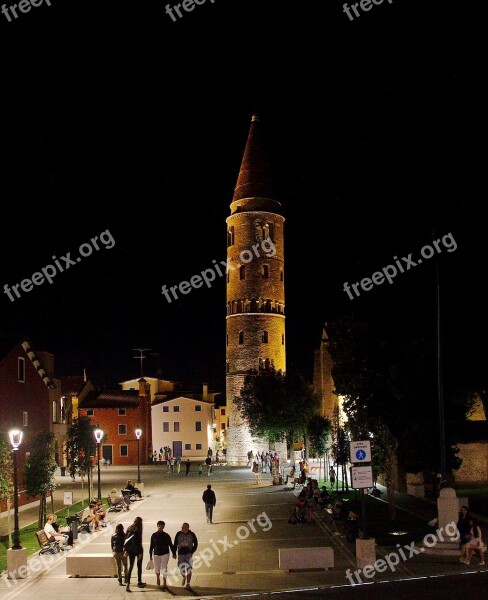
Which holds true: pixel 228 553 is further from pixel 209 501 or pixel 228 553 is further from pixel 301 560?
pixel 209 501

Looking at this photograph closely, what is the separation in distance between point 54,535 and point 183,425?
6664cm

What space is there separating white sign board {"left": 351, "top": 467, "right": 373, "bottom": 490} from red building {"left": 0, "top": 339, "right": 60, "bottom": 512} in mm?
20375

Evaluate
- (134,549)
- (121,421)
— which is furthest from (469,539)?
(121,421)

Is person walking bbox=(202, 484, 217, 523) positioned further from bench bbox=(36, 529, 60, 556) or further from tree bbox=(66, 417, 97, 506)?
tree bbox=(66, 417, 97, 506)

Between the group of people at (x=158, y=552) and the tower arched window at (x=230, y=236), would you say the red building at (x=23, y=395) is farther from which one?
the tower arched window at (x=230, y=236)

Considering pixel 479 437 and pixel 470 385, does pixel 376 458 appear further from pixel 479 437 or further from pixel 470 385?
pixel 479 437

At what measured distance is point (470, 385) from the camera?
35.5 meters

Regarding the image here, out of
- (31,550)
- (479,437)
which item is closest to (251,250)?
(479,437)

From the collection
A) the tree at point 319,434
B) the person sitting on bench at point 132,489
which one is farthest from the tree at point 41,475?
the tree at point 319,434

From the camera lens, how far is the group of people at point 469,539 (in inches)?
760

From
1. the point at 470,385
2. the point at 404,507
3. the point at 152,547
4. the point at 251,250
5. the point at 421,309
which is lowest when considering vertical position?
the point at 404,507

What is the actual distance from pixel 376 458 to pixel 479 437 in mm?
12253

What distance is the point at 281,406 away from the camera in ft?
210

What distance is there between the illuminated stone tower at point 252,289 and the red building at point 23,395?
109 feet
